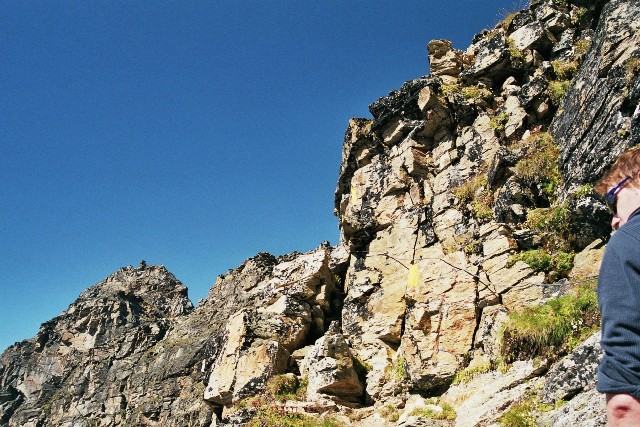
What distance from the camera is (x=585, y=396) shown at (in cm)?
718

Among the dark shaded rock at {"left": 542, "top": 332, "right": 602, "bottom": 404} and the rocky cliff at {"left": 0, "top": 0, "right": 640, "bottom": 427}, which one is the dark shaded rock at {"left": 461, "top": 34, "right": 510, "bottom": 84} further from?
the dark shaded rock at {"left": 542, "top": 332, "right": 602, "bottom": 404}

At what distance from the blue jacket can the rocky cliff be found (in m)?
5.60

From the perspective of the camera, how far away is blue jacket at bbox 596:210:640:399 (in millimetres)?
1869

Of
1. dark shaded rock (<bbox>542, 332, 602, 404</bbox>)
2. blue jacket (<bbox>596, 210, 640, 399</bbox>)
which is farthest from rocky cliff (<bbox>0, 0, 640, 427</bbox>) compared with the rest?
blue jacket (<bbox>596, 210, 640, 399</bbox>)

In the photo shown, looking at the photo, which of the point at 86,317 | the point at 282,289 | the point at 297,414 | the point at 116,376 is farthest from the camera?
the point at 86,317

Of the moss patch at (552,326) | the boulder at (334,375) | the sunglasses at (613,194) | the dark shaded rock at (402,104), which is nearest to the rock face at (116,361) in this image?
the boulder at (334,375)

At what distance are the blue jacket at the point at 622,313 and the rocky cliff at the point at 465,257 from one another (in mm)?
5597

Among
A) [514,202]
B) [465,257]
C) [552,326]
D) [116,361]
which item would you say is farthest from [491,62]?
[116,361]

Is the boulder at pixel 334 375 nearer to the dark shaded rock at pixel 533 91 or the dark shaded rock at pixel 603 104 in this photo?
the dark shaded rock at pixel 603 104

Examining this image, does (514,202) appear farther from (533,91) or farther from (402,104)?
(402,104)

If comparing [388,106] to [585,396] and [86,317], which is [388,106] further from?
[86,317]

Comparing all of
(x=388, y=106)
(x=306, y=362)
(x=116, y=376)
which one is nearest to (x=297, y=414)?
(x=306, y=362)

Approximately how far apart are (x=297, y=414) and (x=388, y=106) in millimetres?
13809

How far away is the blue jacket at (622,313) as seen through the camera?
1.87 meters
